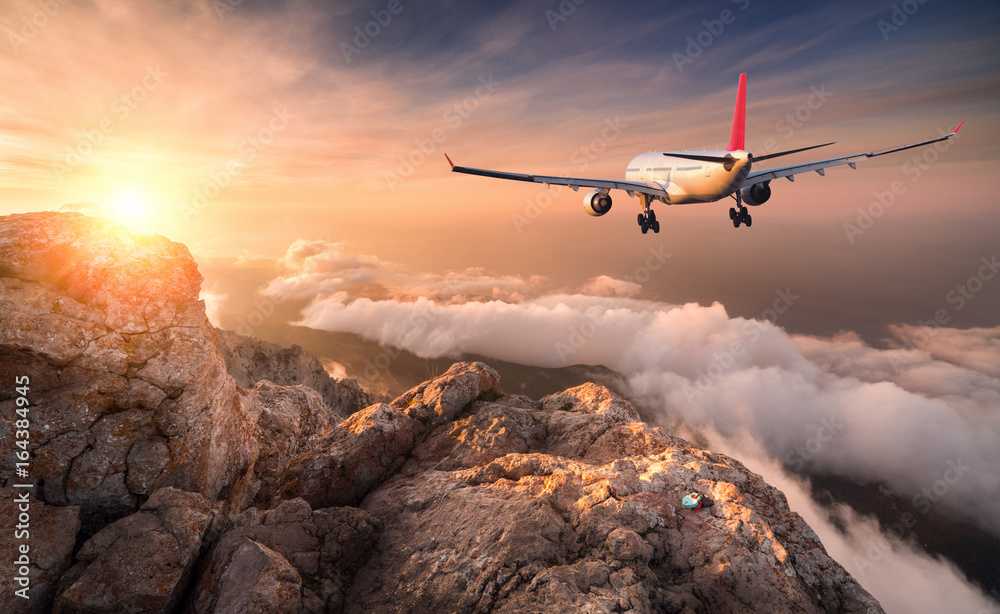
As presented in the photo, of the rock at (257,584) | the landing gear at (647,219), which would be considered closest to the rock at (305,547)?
the rock at (257,584)

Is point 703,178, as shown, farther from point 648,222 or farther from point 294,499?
point 294,499

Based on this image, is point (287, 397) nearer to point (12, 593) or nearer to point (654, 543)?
point (12, 593)

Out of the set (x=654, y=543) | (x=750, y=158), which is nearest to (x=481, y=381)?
(x=654, y=543)

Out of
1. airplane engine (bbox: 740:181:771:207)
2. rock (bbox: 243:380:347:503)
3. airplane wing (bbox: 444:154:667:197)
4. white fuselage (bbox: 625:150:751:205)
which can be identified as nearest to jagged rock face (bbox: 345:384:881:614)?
rock (bbox: 243:380:347:503)

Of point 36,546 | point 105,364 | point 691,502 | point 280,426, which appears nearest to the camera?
point 36,546

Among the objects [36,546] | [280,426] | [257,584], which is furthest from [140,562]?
[280,426]

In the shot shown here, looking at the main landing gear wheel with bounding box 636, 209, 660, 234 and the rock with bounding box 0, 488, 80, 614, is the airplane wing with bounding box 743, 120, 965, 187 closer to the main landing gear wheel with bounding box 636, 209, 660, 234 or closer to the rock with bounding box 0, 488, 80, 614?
the main landing gear wheel with bounding box 636, 209, 660, 234

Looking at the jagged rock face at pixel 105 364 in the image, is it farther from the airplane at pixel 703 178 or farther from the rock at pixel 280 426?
the airplane at pixel 703 178
